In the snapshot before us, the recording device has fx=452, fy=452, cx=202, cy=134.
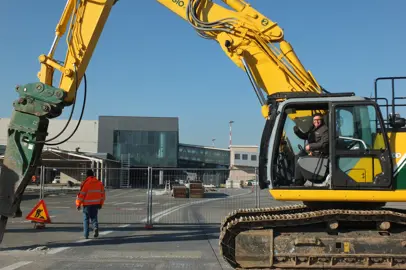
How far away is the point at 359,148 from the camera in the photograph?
663 centimetres

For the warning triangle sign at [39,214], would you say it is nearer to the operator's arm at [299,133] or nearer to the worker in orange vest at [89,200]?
the worker in orange vest at [89,200]

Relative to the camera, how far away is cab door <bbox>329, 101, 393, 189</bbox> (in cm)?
654

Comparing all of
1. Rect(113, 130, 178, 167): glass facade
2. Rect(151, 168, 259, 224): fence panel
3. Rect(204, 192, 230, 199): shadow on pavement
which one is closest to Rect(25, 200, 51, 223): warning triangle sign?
Rect(151, 168, 259, 224): fence panel

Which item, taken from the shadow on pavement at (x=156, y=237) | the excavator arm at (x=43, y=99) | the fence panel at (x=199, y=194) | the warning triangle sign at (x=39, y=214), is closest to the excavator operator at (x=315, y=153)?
the excavator arm at (x=43, y=99)

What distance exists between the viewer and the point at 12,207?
31.1ft

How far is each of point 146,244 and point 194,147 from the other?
5372 centimetres

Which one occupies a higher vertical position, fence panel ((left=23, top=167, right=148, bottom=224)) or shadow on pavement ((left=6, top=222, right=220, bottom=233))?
fence panel ((left=23, top=167, right=148, bottom=224))

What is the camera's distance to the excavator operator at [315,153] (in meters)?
6.77

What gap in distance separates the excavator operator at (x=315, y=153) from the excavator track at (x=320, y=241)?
62cm

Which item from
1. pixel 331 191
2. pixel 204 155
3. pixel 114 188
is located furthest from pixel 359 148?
pixel 204 155

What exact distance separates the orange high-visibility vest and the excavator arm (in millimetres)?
1924

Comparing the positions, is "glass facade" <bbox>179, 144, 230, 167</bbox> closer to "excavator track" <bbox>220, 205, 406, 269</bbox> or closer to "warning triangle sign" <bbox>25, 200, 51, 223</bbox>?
"warning triangle sign" <bbox>25, 200, 51, 223</bbox>

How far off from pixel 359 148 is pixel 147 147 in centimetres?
5225

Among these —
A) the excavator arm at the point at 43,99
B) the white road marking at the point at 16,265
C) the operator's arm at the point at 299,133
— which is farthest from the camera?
the excavator arm at the point at 43,99
